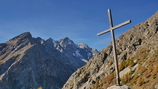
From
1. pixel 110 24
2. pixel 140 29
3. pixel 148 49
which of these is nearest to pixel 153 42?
pixel 148 49

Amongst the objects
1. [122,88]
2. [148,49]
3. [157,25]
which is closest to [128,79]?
[148,49]

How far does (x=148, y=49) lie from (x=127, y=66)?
6.24 metres

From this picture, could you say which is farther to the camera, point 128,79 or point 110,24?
point 128,79

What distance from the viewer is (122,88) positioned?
931 centimetres

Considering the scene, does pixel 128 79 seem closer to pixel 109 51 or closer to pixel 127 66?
pixel 127 66

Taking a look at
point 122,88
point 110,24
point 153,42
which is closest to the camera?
point 122,88

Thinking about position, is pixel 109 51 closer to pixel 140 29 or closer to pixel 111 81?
pixel 140 29

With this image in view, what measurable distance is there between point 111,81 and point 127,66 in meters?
5.26

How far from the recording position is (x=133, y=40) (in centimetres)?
4844

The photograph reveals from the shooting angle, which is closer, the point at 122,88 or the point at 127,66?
the point at 122,88

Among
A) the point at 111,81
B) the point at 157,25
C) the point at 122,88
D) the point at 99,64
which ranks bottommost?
the point at 122,88

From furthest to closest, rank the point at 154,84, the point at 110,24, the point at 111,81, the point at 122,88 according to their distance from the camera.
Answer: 1. the point at 111,81
2. the point at 154,84
3. the point at 110,24
4. the point at 122,88

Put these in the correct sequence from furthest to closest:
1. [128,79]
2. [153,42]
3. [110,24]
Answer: [153,42]
[128,79]
[110,24]

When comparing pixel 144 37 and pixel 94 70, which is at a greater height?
pixel 144 37
